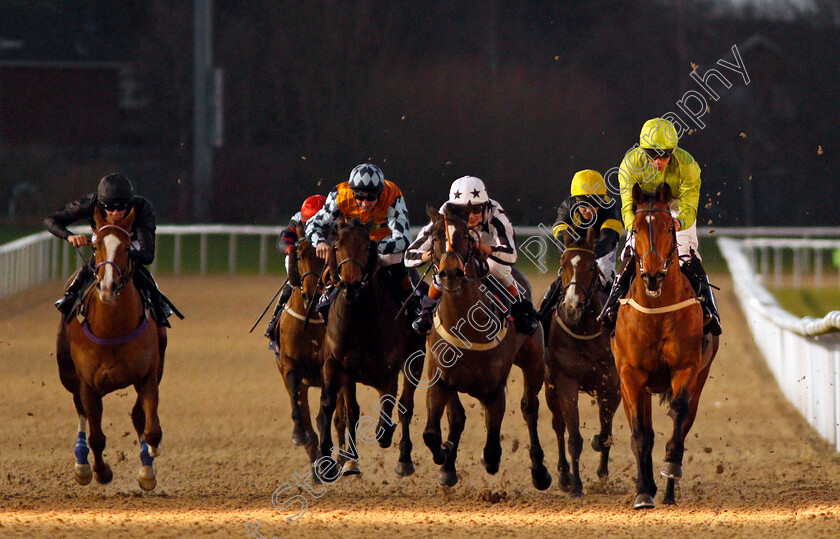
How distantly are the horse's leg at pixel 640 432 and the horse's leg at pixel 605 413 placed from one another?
108 centimetres

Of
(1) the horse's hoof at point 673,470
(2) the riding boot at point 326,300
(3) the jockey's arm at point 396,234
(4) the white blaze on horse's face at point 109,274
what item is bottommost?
(1) the horse's hoof at point 673,470

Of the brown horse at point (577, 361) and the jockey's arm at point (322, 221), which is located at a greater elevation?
the jockey's arm at point (322, 221)

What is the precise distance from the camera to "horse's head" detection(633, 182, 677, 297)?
6.75 m

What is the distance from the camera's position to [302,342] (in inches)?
335

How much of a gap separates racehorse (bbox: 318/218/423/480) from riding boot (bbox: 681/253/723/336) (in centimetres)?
168

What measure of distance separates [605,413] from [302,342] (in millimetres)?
1884

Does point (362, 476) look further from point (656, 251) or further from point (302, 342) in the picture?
point (656, 251)

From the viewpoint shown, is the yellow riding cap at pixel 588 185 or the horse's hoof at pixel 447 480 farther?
the yellow riding cap at pixel 588 185

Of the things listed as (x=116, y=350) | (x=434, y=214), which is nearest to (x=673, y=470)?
(x=434, y=214)

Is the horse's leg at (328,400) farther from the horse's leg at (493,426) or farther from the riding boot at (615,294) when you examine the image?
the riding boot at (615,294)

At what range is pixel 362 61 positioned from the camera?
3825cm

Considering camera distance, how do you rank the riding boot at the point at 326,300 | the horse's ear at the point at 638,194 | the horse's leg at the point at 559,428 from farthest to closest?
1. the riding boot at the point at 326,300
2. the horse's leg at the point at 559,428
3. the horse's ear at the point at 638,194

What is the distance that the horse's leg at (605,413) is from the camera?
327 inches

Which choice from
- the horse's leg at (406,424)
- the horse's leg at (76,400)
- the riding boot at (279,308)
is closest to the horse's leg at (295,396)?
the riding boot at (279,308)
